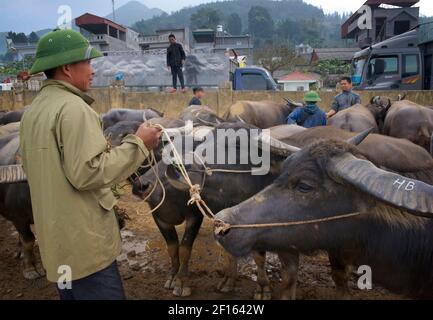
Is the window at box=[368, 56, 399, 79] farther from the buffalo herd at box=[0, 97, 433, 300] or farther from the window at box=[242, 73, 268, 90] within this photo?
the buffalo herd at box=[0, 97, 433, 300]

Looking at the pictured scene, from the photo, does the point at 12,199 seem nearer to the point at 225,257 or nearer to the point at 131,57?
the point at 225,257

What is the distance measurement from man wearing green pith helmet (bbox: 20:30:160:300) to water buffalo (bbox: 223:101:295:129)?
733 centimetres

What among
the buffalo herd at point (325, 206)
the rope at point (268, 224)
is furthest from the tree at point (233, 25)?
the rope at point (268, 224)

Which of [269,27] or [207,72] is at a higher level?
[269,27]

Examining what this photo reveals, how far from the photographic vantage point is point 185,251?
13.4 feet

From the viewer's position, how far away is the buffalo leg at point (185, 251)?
4007 millimetres

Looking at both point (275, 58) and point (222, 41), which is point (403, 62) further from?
point (222, 41)

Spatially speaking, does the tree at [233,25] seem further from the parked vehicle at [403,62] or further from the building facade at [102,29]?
the parked vehicle at [403,62]

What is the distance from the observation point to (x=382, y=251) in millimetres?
2371

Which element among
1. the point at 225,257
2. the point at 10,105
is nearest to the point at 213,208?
the point at 225,257
